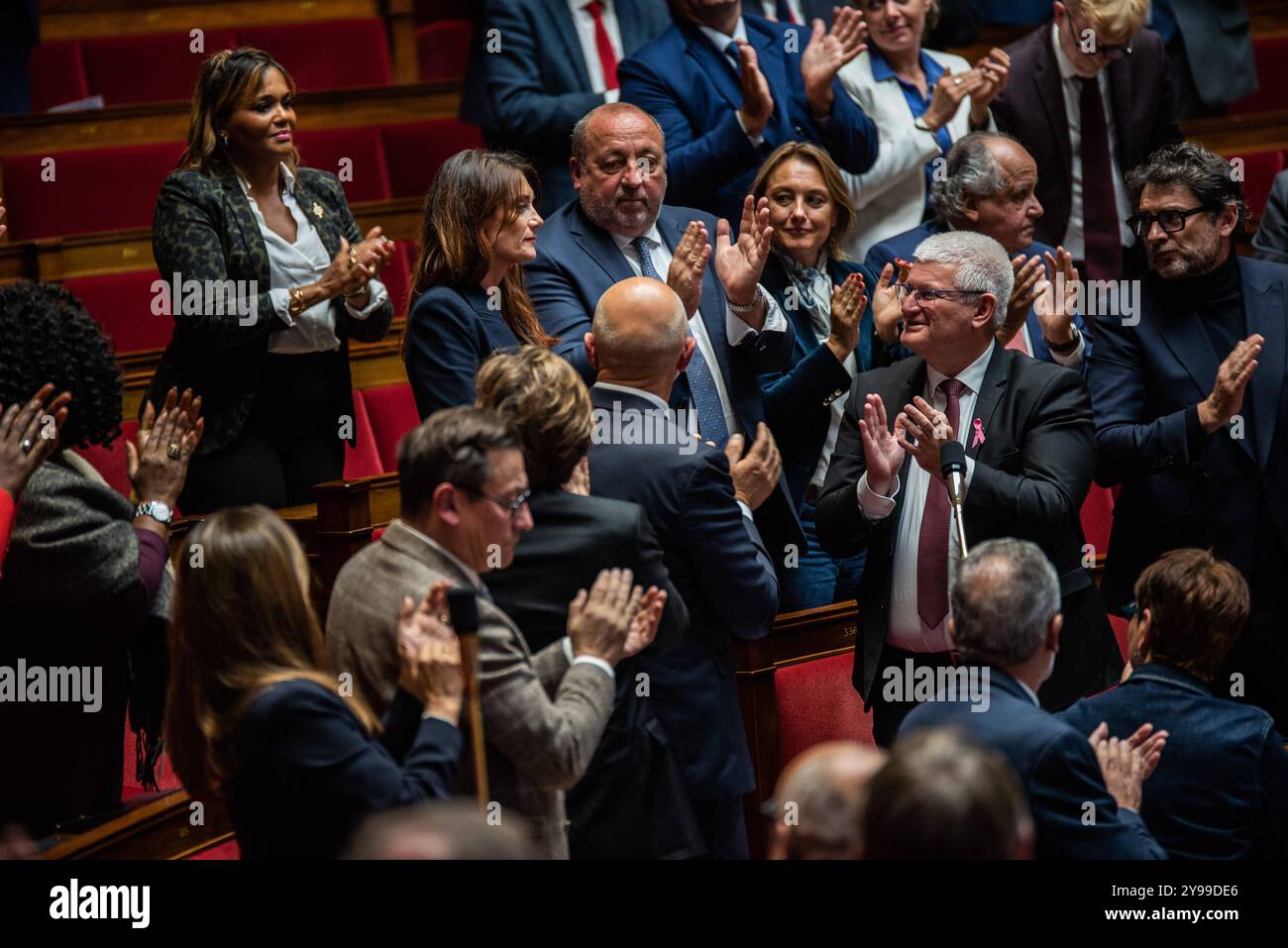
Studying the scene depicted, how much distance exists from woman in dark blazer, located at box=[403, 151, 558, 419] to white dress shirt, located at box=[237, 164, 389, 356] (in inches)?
15.5

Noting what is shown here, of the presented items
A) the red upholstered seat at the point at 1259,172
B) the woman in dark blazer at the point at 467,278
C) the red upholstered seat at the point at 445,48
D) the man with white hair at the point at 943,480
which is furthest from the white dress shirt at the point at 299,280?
the red upholstered seat at the point at 1259,172

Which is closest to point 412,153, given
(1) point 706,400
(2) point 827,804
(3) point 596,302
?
(3) point 596,302

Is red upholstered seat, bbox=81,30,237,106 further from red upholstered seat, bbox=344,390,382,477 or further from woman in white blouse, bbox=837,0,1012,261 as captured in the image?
woman in white blouse, bbox=837,0,1012,261

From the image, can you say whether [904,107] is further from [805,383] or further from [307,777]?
[307,777]

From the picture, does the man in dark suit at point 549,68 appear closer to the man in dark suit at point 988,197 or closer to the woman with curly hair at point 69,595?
the man in dark suit at point 988,197

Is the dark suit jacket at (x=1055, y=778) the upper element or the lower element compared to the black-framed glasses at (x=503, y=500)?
lower

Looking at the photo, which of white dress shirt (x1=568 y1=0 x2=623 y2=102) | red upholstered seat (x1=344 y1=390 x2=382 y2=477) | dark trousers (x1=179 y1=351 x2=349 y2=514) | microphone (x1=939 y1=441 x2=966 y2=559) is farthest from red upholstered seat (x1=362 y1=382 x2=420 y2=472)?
microphone (x1=939 y1=441 x2=966 y2=559)

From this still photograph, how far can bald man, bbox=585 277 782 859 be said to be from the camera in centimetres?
197

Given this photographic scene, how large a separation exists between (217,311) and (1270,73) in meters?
3.29

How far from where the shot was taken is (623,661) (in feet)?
6.15

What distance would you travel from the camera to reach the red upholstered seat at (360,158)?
4254 millimetres
